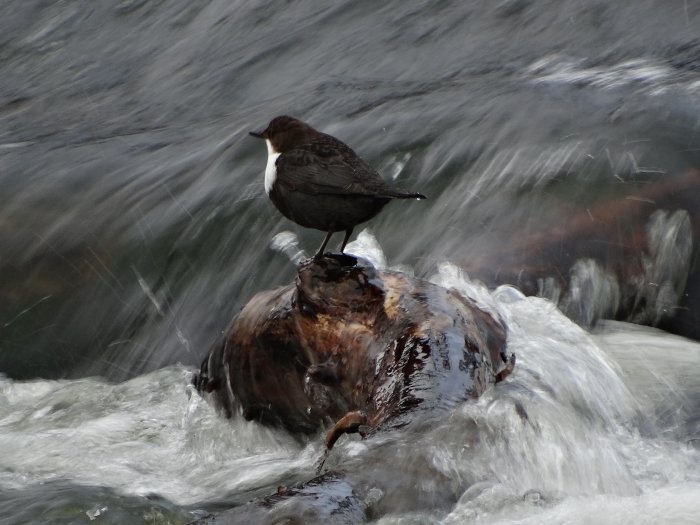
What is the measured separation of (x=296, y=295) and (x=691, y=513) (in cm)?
154

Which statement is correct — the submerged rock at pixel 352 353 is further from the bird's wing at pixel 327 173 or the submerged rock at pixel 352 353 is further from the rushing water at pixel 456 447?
the bird's wing at pixel 327 173

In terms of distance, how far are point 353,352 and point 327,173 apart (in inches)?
32.8

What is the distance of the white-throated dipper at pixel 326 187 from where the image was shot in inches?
177

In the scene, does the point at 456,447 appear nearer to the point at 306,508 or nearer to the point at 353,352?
the point at 306,508

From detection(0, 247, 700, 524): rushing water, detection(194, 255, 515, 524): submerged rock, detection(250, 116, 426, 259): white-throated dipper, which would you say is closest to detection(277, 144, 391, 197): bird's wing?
detection(250, 116, 426, 259): white-throated dipper

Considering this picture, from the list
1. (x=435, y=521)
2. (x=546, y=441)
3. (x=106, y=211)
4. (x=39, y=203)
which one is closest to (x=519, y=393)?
(x=546, y=441)

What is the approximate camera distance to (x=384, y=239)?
6262 millimetres

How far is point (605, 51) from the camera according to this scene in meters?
7.90

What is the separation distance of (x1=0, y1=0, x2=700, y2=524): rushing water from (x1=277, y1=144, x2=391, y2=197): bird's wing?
84 centimetres

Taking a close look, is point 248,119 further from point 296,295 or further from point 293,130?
point 296,295

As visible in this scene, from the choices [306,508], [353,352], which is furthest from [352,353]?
[306,508]

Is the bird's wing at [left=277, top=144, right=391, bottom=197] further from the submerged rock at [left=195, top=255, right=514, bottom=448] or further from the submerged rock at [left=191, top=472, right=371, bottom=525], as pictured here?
the submerged rock at [left=191, top=472, right=371, bottom=525]

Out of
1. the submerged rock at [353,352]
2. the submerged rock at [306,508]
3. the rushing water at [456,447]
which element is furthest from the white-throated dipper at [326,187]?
the submerged rock at [306,508]

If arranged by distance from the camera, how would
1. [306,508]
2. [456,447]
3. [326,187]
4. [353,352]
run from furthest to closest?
[326,187] → [353,352] → [456,447] → [306,508]
